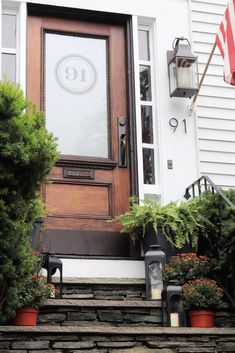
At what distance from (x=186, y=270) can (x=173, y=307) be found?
0.44 metres

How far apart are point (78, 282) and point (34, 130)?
1725 millimetres

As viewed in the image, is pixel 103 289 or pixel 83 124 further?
pixel 83 124

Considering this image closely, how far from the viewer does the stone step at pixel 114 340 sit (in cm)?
445

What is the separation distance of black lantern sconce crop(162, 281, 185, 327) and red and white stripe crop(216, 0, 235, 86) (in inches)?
79.9

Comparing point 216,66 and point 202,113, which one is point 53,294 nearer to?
point 202,113

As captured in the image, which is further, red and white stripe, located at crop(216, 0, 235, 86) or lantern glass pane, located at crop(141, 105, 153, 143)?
lantern glass pane, located at crop(141, 105, 153, 143)

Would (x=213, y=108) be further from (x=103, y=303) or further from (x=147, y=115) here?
(x=103, y=303)

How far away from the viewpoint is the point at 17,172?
3986mm

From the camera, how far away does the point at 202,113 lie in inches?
268

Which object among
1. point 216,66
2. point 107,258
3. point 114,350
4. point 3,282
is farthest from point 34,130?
point 216,66

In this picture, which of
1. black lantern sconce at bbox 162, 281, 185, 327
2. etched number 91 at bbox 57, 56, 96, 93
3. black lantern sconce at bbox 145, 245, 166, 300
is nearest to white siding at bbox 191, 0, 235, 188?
etched number 91 at bbox 57, 56, 96, 93

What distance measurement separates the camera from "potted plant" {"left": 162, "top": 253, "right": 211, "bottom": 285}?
17.8ft

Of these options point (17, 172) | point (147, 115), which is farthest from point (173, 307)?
point (147, 115)

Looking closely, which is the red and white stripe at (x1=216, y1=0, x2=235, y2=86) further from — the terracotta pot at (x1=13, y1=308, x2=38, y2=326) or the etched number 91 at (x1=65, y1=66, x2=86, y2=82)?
the terracotta pot at (x1=13, y1=308, x2=38, y2=326)
